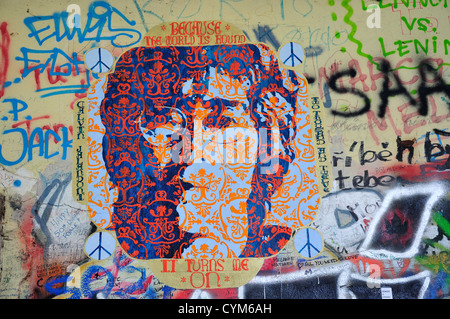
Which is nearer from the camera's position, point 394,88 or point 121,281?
point 121,281

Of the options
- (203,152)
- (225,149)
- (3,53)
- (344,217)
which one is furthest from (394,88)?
(3,53)

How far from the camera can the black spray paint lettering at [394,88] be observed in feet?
12.6

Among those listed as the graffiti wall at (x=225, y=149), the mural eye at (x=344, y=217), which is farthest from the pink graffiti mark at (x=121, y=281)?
the mural eye at (x=344, y=217)

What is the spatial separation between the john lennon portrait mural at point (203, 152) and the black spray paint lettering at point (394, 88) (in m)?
0.35

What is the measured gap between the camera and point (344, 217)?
12.2 feet

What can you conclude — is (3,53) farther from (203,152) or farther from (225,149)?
(225,149)

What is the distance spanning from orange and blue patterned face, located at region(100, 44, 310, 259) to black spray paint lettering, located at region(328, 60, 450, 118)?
0.38 metres

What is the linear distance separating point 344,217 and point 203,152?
1290 mm

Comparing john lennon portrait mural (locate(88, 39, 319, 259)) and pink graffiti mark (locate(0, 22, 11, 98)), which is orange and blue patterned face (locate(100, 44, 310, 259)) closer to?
john lennon portrait mural (locate(88, 39, 319, 259))

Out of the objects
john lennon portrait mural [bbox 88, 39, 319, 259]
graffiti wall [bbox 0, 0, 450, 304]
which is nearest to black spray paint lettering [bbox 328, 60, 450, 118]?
graffiti wall [bbox 0, 0, 450, 304]

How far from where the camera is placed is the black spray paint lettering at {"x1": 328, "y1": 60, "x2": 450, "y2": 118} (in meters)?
3.85

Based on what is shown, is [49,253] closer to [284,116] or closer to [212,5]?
[284,116]
